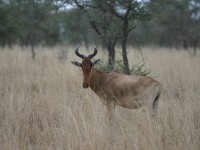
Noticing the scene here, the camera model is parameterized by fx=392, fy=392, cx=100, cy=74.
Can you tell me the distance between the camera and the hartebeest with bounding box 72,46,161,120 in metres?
6.24

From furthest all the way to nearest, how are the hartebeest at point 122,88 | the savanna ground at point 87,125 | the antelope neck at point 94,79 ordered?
the antelope neck at point 94,79 → the hartebeest at point 122,88 → the savanna ground at point 87,125

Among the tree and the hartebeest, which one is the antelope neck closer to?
the hartebeest

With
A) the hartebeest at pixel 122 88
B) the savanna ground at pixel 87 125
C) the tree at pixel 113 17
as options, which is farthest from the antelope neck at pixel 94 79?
the tree at pixel 113 17

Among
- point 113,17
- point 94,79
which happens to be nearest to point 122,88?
point 94,79

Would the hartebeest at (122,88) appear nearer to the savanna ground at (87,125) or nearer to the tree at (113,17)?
the savanna ground at (87,125)

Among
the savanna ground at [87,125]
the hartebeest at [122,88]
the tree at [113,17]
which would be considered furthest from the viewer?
the tree at [113,17]

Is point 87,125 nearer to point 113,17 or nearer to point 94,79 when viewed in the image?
point 94,79

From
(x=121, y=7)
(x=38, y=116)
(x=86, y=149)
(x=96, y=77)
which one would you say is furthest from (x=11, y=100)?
(x=121, y=7)

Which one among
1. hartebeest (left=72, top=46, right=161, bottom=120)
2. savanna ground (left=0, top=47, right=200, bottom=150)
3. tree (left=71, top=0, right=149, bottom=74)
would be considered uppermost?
tree (left=71, top=0, right=149, bottom=74)

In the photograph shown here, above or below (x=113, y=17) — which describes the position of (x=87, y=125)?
below

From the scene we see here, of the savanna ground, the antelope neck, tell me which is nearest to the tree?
the savanna ground

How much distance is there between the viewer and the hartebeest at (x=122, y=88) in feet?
20.5

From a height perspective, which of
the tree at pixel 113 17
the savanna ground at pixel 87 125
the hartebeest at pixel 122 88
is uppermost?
the tree at pixel 113 17

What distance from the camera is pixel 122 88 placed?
6.58 metres
